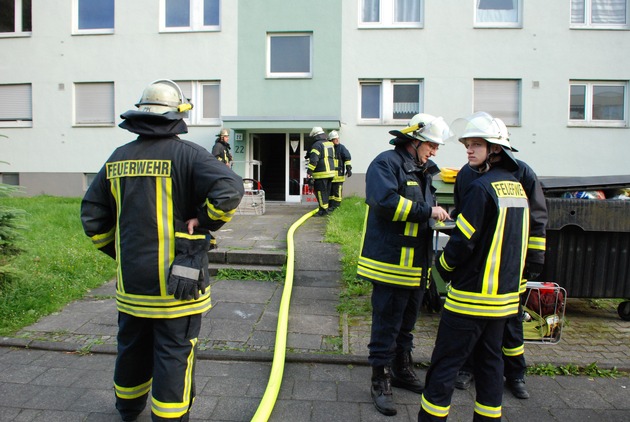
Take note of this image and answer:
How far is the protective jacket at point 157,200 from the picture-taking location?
280 cm

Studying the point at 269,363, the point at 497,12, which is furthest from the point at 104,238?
the point at 497,12

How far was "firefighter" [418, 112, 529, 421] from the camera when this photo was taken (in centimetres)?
289

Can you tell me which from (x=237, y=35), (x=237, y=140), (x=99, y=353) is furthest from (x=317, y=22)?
(x=99, y=353)

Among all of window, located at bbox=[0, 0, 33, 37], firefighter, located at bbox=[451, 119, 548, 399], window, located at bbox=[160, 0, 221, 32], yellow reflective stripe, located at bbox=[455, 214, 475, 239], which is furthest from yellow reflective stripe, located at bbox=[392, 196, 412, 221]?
window, located at bbox=[0, 0, 33, 37]

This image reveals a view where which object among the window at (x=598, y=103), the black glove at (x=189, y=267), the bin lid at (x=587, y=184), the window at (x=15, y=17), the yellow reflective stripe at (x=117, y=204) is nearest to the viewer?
the black glove at (x=189, y=267)

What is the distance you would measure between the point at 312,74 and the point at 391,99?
2.59 metres

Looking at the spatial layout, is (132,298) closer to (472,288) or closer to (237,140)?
(472,288)

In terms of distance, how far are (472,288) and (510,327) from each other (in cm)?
110

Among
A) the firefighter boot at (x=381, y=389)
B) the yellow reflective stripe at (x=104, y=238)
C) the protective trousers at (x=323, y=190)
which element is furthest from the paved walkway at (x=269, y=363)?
the protective trousers at (x=323, y=190)

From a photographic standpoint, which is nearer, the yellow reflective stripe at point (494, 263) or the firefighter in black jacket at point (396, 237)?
the yellow reflective stripe at point (494, 263)

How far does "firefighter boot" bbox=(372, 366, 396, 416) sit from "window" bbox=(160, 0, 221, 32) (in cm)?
1471

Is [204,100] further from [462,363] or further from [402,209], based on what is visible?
[462,363]

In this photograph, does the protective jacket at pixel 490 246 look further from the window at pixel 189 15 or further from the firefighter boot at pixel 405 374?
the window at pixel 189 15

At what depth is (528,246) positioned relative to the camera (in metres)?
3.51
